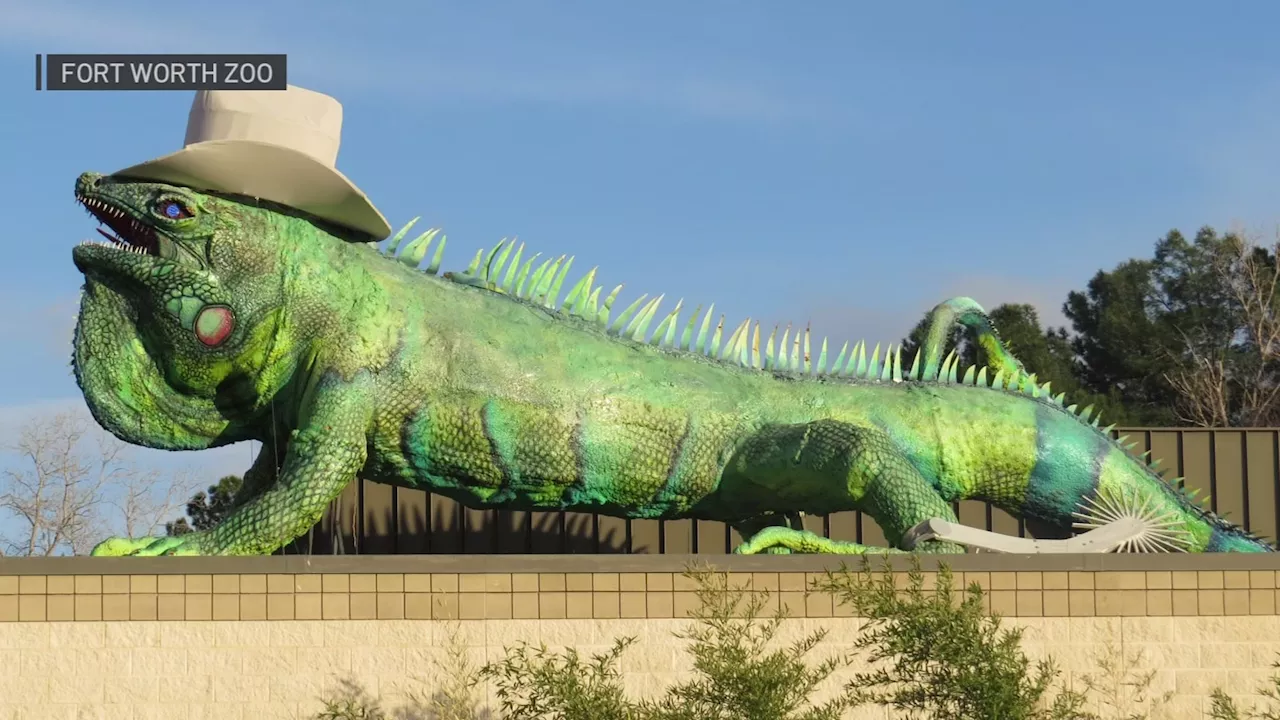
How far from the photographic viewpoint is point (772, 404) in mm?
11430

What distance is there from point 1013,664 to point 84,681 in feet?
15.6

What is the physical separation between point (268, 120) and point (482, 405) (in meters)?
2.04

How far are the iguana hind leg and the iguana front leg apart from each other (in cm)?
224

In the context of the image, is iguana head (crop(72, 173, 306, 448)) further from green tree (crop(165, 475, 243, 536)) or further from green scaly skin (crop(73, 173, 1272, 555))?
green tree (crop(165, 475, 243, 536))

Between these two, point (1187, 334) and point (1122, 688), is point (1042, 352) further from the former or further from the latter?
point (1122, 688)

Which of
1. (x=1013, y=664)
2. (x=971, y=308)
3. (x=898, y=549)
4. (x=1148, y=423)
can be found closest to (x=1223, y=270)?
(x=1148, y=423)

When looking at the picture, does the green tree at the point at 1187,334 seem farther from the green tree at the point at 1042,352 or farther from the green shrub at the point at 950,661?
the green shrub at the point at 950,661

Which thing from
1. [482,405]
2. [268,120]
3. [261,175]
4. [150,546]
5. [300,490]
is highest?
[268,120]

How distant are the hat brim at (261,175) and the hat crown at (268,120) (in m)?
0.09

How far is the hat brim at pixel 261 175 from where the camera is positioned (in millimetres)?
10609

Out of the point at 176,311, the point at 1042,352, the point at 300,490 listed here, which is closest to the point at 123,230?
the point at 176,311

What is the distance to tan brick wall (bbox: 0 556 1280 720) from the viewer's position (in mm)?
9602

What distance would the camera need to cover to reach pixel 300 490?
10.4 metres

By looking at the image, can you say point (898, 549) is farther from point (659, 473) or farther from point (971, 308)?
point (971, 308)
